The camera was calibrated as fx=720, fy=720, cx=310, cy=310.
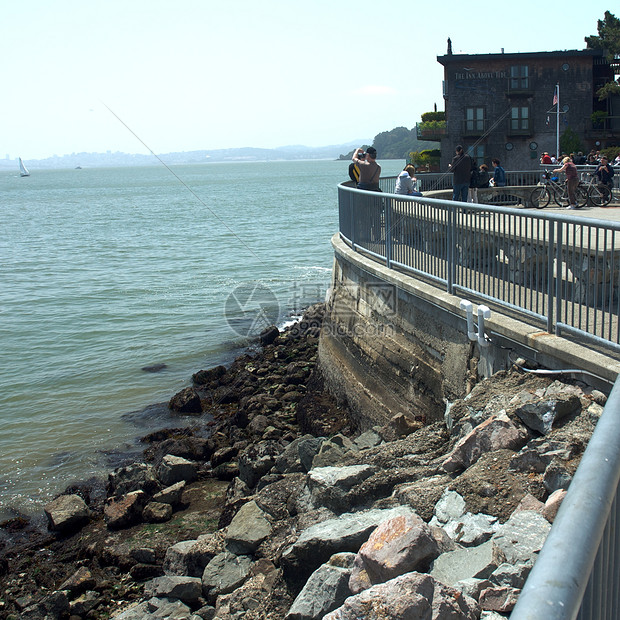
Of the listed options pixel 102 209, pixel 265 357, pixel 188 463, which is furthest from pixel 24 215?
pixel 188 463

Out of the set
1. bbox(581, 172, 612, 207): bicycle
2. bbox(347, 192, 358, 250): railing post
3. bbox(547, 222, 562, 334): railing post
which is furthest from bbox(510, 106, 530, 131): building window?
bbox(547, 222, 562, 334): railing post

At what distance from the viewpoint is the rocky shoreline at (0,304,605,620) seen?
427 centimetres

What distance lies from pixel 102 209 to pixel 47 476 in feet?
277

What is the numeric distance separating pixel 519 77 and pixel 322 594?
57.0 meters

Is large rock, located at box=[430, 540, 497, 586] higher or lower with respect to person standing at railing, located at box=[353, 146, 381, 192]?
lower

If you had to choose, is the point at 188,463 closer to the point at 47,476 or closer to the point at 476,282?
the point at 47,476

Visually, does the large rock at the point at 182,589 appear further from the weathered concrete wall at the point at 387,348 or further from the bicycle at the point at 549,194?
the bicycle at the point at 549,194

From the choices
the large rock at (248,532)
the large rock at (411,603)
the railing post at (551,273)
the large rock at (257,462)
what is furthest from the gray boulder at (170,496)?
the large rock at (411,603)

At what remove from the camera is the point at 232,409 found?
15.1 metres

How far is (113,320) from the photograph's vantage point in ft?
85.1

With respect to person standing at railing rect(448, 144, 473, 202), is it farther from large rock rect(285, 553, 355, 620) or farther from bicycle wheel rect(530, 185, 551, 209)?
large rock rect(285, 553, 355, 620)

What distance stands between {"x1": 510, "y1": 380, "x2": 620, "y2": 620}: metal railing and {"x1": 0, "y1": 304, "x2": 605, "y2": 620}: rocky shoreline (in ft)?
6.27

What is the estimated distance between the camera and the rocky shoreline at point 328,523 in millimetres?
4270

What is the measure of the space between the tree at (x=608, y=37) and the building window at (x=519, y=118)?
730cm
